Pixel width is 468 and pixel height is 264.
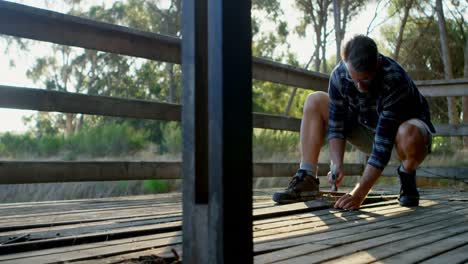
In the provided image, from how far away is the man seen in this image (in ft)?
7.54

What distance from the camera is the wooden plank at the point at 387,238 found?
1268mm

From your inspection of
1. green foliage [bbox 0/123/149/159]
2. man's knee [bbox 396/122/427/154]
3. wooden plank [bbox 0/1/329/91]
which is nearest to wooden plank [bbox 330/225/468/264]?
man's knee [bbox 396/122/427/154]

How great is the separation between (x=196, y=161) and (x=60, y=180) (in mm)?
1849

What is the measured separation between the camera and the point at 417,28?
646 inches

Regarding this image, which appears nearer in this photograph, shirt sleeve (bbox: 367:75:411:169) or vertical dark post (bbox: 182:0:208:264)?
vertical dark post (bbox: 182:0:208:264)

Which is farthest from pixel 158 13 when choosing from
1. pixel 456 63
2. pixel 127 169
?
pixel 127 169

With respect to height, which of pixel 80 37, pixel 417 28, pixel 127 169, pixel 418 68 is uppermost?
pixel 417 28

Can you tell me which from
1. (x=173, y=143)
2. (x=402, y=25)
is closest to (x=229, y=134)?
(x=173, y=143)

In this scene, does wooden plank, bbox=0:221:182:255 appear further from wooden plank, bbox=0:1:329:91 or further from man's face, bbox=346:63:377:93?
wooden plank, bbox=0:1:329:91

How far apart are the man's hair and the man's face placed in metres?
0.02

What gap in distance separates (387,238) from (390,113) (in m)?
0.92

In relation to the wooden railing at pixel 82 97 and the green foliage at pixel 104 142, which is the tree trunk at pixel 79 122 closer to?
the green foliage at pixel 104 142

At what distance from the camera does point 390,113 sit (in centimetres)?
238

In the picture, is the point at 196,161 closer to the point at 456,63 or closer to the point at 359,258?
the point at 359,258
